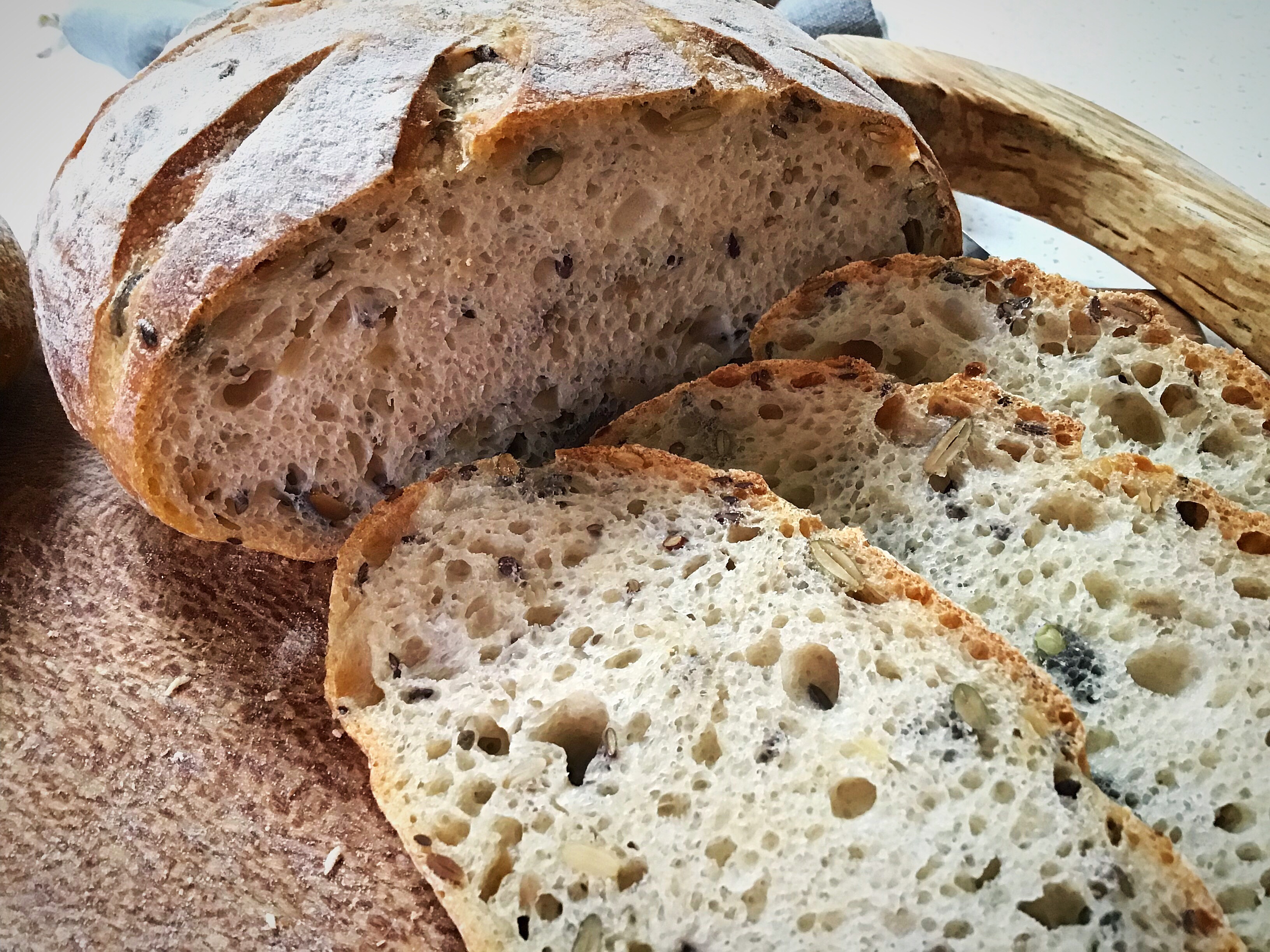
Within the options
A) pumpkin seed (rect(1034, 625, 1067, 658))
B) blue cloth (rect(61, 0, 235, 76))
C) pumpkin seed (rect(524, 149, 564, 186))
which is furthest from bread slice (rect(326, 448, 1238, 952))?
blue cloth (rect(61, 0, 235, 76))

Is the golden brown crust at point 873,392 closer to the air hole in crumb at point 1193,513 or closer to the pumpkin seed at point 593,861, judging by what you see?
the air hole in crumb at point 1193,513

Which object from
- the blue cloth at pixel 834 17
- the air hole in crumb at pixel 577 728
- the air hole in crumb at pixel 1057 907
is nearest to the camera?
the air hole in crumb at pixel 1057 907

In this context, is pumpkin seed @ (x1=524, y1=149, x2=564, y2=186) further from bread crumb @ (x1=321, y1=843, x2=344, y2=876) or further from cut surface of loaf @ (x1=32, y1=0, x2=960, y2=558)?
bread crumb @ (x1=321, y1=843, x2=344, y2=876)

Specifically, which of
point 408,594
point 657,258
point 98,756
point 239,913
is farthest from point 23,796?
point 657,258

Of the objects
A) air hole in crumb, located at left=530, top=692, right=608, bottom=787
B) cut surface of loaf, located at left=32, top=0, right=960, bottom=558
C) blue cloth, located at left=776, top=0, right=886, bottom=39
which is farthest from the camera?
blue cloth, located at left=776, top=0, right=886, bottom=39

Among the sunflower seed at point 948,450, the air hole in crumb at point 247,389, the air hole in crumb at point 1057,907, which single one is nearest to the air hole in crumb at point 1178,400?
the sunflower seed at point 948,450

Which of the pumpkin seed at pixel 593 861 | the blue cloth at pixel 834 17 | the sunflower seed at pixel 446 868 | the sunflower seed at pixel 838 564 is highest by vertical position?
the blue cloth at pixel 834 17
